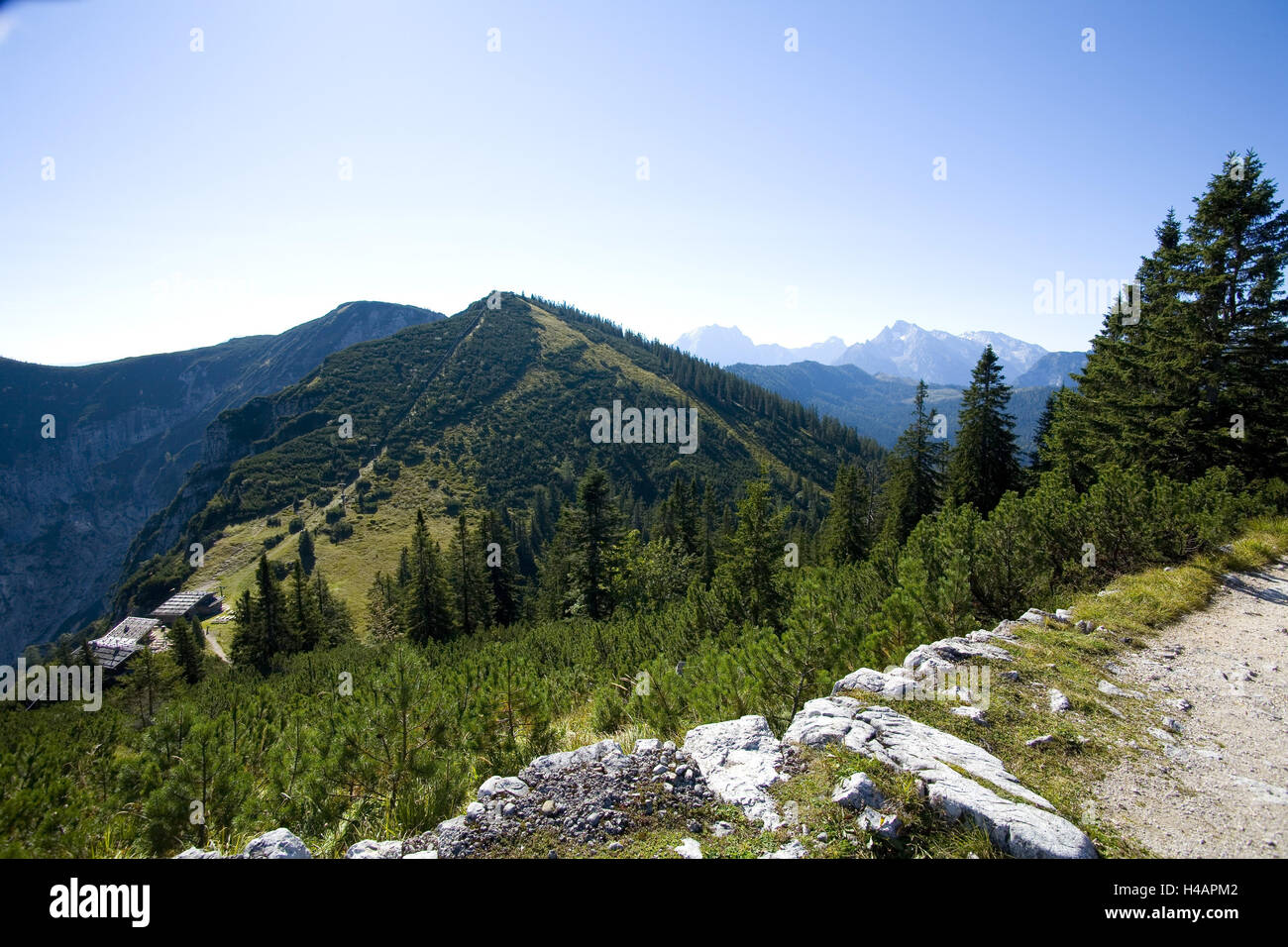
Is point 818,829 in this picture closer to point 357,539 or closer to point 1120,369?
point 1120,369

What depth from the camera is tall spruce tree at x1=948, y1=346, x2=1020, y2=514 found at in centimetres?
2675

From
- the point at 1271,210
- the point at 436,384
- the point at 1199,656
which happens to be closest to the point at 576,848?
the point at 1199,656

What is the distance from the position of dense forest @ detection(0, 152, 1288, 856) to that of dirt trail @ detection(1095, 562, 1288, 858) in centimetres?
228

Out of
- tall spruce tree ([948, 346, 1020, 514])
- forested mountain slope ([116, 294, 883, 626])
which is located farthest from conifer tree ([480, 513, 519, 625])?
tall spruce tree ([948, 346, 1020, 514])

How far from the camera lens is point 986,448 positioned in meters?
26.8

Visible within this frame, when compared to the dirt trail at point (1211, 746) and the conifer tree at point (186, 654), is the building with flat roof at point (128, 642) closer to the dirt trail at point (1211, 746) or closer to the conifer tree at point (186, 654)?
the conifer tree at point (186, 654)

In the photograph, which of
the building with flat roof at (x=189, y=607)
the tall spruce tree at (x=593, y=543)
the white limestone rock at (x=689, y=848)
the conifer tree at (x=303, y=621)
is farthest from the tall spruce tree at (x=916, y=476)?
the building with flat roof at (x=189, y=607)

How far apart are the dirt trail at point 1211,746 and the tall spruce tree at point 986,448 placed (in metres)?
19.6

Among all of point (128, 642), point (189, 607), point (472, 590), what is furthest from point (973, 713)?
point (189, 607)

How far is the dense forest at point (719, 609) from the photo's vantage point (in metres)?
6.16

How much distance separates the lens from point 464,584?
4012 centimetres

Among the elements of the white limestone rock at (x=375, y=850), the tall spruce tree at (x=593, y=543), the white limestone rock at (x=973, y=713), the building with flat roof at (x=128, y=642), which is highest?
the white limestone rock at (x=973, y=713)

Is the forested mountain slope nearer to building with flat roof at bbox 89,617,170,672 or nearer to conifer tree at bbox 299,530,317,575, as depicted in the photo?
conifer tree at bbox 299,530,317,575

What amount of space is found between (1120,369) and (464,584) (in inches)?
1594
